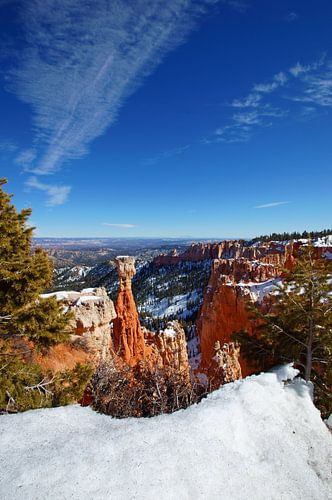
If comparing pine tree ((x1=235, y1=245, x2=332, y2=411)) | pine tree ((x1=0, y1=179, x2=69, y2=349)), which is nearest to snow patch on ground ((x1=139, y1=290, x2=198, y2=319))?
pine tree ((x1=235, y1=245, x2=332, y2=411))

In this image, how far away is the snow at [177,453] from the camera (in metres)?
4.31

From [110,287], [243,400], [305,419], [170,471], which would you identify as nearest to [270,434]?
[243,400]

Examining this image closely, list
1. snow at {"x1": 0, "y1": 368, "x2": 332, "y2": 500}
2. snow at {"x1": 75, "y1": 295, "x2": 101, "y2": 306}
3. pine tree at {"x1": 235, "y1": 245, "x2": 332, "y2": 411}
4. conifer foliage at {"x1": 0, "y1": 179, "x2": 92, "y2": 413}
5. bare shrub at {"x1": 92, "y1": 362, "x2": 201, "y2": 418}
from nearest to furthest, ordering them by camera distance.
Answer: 1. snow at {"x1": 0, "y1": 368, "x2": 332, "y2": 500}
2. conifer foliage at {"x1": 0, "y1": 179, "x2": 92, "y2": 413}
3. bare shrub at {"x1": 92, "y1": 362, "x2": 201, "y2": 418}
4. pine tree at {"x1": 235, "y1": 245, "x2": 332, "y2": 411}
5. snow at {"x1": 75, "y1": 295, "x2": 101, "y2": 306}

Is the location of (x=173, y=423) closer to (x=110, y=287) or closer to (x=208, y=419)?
(x=208, y=419)

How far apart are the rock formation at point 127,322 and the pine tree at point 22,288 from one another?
1364cm

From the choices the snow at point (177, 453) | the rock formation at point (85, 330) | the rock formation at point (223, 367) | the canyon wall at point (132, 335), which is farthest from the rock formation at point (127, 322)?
the snow at point (177, 453)

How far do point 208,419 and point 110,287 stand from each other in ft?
462

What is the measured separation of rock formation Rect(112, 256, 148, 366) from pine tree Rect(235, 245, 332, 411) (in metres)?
13.3

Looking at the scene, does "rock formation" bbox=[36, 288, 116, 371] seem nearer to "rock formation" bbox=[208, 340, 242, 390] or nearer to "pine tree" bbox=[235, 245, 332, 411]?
"rock formation" bbox=[208, 340, 242, 390]

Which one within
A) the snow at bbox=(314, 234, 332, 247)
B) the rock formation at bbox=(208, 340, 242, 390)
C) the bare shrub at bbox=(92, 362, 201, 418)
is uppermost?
the snow at bbox=(314, 234, 332, 247)

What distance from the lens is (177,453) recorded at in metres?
4.95

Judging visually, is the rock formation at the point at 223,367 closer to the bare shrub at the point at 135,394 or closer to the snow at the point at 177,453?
the bare shrub at the point at 135,394

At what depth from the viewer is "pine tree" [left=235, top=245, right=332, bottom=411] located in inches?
351

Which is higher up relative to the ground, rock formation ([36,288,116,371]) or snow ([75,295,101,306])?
snow ([75,295,101,306])
